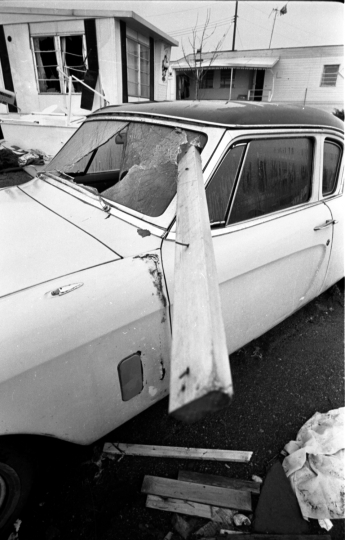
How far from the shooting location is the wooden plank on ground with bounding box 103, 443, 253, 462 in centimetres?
189

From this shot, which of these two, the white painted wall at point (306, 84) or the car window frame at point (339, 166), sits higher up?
the white painted wall at point (306, 84)

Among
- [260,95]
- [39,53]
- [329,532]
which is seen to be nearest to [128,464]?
[329,532]

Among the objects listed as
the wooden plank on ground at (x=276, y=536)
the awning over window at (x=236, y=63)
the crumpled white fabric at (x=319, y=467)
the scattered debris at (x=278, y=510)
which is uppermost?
the awning over window at (x=236, y=63)

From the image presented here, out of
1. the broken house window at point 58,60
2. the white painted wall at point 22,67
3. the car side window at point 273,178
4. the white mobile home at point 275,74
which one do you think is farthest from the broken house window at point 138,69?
the car side window at point 273,178

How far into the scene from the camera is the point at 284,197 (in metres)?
2.30

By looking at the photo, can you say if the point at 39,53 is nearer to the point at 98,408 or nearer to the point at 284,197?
the point at 284,197

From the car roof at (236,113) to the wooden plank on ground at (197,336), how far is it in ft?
3.76

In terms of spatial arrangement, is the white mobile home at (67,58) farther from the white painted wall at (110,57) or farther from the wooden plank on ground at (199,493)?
the wooden plank on ground at (199,493)

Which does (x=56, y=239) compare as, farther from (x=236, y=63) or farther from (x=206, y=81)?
(x=206, y=81)

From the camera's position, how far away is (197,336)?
2.29ft

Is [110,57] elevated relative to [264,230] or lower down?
elevated

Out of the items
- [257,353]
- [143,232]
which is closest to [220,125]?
[143,232]

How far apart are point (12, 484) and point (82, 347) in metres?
0.67

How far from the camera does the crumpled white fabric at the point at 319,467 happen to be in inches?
64.0
